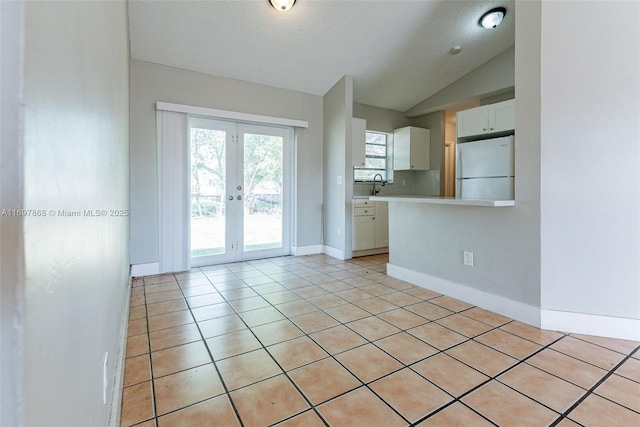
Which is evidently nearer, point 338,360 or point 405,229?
point 338,360

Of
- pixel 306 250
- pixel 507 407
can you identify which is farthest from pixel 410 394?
pixel 306 250

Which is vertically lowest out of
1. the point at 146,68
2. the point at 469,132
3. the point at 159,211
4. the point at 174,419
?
the point at 174,419

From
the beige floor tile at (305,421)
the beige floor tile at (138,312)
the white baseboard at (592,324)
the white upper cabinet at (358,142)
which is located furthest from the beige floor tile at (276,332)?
the white upper cabinet at (358,142)

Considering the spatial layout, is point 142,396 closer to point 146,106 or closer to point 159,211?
point 159,211

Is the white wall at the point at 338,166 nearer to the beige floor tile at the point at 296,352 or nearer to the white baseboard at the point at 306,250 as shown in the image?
the white baseboard at the point at 306,250

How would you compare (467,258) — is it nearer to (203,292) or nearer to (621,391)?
(621,391)

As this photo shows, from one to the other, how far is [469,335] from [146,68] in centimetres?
421

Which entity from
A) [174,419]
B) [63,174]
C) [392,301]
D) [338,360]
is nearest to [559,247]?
[392,301]

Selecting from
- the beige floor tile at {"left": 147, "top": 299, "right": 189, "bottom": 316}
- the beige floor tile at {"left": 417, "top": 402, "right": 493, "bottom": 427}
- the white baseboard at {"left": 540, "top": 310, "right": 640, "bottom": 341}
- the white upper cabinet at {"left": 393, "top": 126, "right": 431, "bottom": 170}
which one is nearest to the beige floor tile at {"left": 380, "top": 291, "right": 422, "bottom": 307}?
the white baseboard at {"left": 540, "top": 310, "right": 640, "bottom": 341}

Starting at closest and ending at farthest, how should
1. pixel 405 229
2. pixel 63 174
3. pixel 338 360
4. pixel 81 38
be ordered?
pixel 63 174 < pixel 81 38 < pixel 338 360 < pixel 405 229

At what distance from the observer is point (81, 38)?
0.71 m

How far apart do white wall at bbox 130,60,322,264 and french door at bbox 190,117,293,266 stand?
228 mm

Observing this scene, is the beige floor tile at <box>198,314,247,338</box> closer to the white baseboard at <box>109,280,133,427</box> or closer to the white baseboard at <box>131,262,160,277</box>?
the white baseboard at <box>109,280,133,427</box>

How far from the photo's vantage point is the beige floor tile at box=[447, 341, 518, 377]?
167cm
